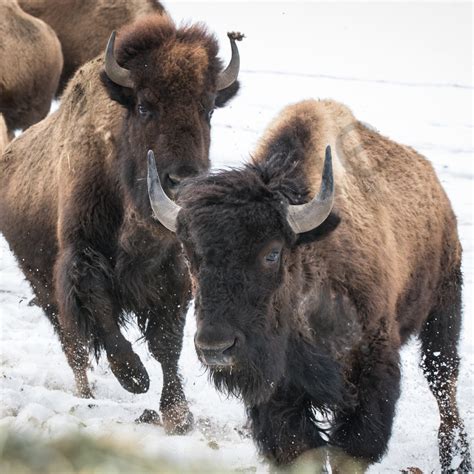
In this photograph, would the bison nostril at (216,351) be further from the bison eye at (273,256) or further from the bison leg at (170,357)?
the bison leg at (170,357)

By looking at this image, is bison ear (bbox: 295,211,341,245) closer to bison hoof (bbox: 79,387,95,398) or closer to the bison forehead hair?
the bison forehead hair

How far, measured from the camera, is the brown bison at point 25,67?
11828 mm

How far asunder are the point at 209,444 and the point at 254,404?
1.22 m

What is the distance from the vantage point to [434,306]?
6203 millimetres

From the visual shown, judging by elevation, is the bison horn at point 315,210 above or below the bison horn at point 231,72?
above

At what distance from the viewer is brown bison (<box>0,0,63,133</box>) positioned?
38.8ft

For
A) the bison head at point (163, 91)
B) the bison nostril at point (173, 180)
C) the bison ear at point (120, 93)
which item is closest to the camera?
the bison nostril at point (173, 180)

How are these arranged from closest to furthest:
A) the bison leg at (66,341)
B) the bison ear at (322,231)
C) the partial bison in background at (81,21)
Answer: the bison ear at (322,231)
the bison leg at (66,341)
the partial bison in background at (81,21)

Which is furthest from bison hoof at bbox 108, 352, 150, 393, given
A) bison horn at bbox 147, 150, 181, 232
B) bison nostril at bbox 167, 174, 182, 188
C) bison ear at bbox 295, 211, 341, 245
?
bison ear at bbox 295, 211, 341, 245

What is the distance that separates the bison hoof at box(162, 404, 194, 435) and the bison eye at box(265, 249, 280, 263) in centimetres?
236

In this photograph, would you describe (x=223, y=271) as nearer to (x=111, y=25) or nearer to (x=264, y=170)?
(x=264, y=170)

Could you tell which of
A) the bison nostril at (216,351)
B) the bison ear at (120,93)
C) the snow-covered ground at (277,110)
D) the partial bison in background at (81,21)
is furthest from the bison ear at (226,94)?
the partial bison in background at (81,21)

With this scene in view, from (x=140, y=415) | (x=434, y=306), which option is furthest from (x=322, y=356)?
(x=140, y=415)

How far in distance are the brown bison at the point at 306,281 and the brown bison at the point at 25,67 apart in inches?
269
